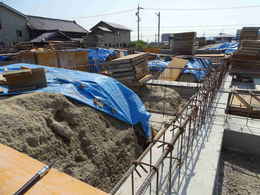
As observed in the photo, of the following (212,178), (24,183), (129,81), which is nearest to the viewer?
(24,183)

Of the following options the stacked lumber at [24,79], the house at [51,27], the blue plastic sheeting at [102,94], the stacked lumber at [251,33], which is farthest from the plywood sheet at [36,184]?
the house at [51,27]

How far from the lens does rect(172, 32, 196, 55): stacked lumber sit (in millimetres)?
12570

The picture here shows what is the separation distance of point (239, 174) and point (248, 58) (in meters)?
8.50

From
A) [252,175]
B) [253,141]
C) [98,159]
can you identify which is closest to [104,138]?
[98,159]

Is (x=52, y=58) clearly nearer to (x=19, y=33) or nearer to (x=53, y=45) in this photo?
(x=53, y=45)

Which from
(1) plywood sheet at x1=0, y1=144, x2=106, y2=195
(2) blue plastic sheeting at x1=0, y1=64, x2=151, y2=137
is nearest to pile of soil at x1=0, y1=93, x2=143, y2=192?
(2) blue plastic sheeting at x1=0, y1=64, x2=151, y2=137

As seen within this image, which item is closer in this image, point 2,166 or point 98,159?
point 2,166

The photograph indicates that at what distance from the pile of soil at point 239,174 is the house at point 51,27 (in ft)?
84.3

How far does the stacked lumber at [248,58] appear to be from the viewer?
9031 millimetres

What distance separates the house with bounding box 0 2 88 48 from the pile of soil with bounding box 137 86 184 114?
19.1 meters

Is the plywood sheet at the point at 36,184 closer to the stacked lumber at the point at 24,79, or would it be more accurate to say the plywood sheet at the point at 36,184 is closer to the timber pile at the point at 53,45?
the stacked lumber at the point at 24,79

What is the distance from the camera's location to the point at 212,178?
2543 millimetres

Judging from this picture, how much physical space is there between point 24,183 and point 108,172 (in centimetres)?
214

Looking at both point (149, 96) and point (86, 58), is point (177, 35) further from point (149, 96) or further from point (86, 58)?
point (149, 96)
